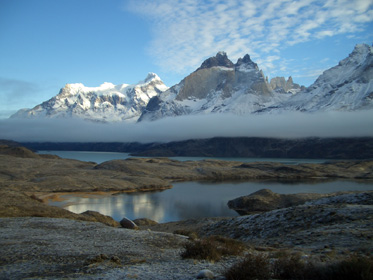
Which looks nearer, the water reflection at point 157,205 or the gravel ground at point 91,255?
the gravel ground at point 91,255

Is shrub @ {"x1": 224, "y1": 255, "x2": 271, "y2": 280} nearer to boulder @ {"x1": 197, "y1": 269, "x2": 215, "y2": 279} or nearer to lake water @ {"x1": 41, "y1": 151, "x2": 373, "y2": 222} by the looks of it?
boulder @ {"x1": 197, "y1": 269, "x2": 215, "y2": 279}

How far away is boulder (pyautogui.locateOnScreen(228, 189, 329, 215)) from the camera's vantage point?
50031 millimetres

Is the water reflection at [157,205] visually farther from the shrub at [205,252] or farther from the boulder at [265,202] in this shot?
the shrub at [205,252]

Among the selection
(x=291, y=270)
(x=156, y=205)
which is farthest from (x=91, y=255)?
(x=156, y=205)

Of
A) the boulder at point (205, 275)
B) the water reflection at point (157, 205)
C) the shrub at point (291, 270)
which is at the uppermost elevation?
the shrub at point (291, 270)

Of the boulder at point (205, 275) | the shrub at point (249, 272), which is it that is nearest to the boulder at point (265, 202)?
the boulder at point (205, 275)

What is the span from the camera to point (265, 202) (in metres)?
51.0

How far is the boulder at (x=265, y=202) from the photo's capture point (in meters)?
50.0

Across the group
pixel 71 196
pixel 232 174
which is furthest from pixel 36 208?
pixel 232 174

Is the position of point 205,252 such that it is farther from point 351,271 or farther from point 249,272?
point 351,271

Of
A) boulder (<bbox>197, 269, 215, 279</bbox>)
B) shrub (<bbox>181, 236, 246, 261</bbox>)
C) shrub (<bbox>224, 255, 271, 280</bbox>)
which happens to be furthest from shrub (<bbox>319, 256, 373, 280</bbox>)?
shrub (<bbox>181, 236, 246, 261</bbox>)

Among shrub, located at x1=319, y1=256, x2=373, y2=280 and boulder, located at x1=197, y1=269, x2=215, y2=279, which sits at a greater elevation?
shrub, located at x1=319, y1=256, x2=373, y2=280

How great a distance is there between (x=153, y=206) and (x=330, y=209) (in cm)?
4394

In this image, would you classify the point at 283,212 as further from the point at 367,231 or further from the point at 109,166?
the point at 109,166
